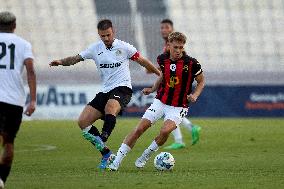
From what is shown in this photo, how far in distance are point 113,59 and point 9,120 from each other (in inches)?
163

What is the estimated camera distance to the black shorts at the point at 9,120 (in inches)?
408

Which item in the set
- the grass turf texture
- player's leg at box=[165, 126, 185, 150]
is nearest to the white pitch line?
the grass turf texture

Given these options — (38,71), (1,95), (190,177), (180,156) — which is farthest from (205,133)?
(1,95)

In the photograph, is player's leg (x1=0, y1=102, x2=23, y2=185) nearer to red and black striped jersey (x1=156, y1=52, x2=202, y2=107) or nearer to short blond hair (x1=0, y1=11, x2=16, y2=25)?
short blond hair (x1=0, y1=11, x2=16, y2=25)

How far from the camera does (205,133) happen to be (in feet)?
75.4

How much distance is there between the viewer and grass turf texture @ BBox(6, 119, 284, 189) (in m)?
→ 11.4

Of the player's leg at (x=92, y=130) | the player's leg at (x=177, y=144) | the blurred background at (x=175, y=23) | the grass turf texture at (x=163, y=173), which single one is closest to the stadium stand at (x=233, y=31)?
the blurred background at (x=175, y=23)

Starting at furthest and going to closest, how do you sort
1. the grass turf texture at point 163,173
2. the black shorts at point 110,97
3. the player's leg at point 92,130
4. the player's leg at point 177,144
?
1. the player's leg at point 177,144
2. the black shorts at point 110,97
3. the player's leg at point 92,130
4. the grass turf texture at point 163,173

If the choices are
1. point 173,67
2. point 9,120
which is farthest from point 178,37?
point 9,120

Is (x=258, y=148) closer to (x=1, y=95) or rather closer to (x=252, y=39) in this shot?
(x=1, y=95)

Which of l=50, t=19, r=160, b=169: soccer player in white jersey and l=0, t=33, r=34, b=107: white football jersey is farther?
l=50, t=19, r=160, b=169: soccer player in white jersey

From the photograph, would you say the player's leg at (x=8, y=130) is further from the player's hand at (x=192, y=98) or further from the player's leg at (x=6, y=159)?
the player's hand at (x=192, y=98)

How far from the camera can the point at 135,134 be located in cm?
1348

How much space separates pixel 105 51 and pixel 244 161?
2.88 m
